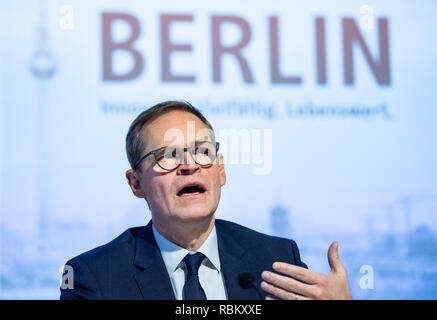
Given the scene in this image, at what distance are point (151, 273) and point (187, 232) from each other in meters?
0.19

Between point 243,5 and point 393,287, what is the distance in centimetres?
182

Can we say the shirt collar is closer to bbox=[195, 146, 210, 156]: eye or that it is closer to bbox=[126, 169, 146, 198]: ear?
bbox=[126, 169, 146, 198]: ear

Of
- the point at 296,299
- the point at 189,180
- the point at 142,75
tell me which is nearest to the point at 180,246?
the point at 189,180

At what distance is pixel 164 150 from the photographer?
173cm

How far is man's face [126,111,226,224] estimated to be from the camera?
5.53 ft

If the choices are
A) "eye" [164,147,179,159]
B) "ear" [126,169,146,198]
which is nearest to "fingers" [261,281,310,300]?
"eye" [164,147,179,159]

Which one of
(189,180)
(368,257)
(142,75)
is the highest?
(142,75)

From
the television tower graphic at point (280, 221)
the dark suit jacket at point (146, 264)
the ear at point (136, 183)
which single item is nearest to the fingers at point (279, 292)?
the dark suit jacket at point (146, 264)

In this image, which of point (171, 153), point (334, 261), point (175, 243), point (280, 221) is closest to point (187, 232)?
point (175, 243)

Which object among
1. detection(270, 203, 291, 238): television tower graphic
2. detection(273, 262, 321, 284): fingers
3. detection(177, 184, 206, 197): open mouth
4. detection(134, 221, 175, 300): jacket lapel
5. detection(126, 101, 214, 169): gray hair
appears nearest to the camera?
detection(273, 262, 321, 284): fingers

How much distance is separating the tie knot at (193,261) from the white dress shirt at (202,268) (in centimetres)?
2

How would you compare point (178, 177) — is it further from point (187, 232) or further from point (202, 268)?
point (202, 268)

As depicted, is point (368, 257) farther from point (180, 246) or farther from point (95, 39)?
point (95, 39)

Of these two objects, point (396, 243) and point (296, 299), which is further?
point (396, 243)
